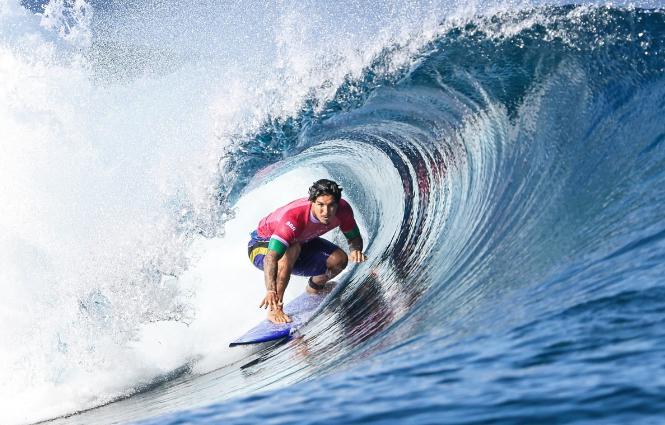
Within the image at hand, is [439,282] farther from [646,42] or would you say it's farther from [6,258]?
[6,258]

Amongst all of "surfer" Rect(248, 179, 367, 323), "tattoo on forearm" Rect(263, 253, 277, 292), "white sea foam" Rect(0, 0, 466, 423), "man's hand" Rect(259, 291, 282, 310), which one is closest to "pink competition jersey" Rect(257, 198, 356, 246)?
"surfer" Rect(248, 179, 367, 323)

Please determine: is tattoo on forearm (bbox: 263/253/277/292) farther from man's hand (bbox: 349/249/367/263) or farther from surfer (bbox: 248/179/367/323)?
man's hand (bbox: 349/249/367/263)

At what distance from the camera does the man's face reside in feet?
18.7

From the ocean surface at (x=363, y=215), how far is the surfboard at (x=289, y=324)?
15 centimetres

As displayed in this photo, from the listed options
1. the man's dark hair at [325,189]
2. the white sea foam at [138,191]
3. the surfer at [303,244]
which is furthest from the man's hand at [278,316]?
the man's dark hair at [325,189]

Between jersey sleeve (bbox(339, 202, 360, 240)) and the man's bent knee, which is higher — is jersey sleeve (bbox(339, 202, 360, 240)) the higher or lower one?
the higher one

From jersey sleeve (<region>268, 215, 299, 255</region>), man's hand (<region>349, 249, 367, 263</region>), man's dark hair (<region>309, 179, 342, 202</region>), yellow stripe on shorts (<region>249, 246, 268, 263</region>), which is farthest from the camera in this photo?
yellow stripe on shorts (<region>249, 246, 268, 263</region>)

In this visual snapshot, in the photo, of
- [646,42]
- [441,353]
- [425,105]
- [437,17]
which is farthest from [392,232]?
[441,353]

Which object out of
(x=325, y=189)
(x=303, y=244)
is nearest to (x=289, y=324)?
(x=303, y=244)

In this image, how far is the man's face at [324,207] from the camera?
5695 mm

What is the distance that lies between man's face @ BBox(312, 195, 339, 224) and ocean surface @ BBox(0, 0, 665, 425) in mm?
769

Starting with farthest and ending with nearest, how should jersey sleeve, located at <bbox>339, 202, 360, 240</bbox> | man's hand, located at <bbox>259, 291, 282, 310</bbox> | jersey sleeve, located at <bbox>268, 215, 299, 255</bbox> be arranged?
jersey sleeve, located at <bbox>339, 202, 360, 240</bbox>
jersey sleeve, located at <bbox>268, 215, 299, 255</bbox>
man's hand, located at <bbox>259, 291, 282, 310</bbox>

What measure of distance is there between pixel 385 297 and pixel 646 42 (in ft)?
12.3

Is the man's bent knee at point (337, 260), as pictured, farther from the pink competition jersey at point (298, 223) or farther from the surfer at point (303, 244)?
the pink competition jersey at point (298, 223)
